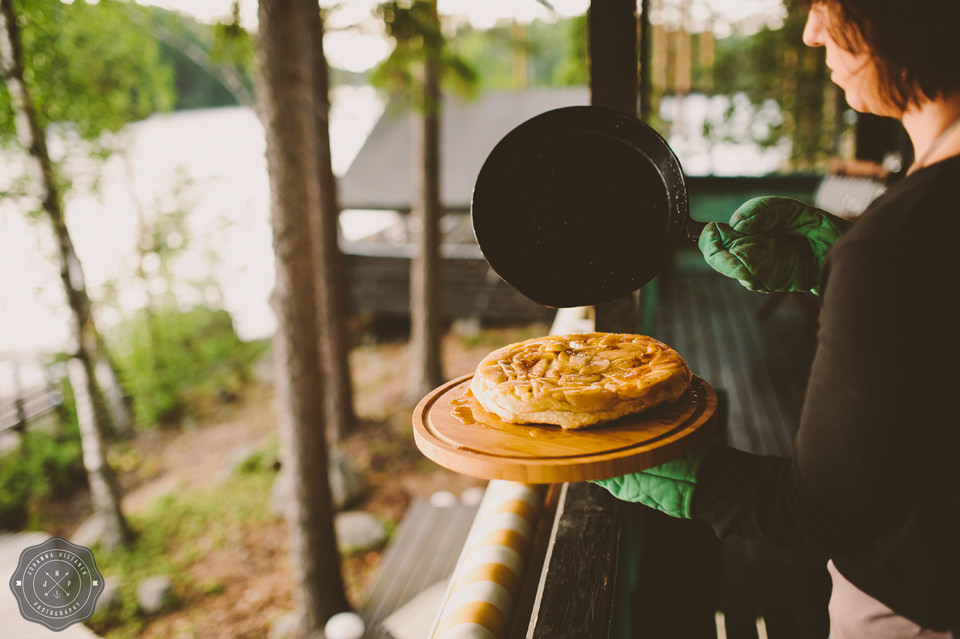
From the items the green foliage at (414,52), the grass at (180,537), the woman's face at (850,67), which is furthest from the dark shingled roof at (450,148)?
the woman's face at (850,67)

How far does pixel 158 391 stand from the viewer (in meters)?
9.18

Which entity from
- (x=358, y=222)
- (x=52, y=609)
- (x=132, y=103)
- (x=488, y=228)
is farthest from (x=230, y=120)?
(x=488, y=228)

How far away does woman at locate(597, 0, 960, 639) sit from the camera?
33.9 inches

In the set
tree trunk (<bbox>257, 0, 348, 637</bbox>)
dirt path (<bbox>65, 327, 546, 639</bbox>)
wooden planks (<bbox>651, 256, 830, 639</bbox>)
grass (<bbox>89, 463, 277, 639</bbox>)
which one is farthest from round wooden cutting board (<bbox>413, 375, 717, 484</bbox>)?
grass (<bbox>89, 463, 277, 639</bbox>)

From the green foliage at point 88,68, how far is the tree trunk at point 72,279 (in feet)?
0.54

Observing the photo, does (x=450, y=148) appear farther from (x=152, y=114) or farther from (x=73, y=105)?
(x=73, y=105)

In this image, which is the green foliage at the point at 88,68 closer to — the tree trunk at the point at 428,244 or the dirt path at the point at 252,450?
the tree trunk at the point at 428,244

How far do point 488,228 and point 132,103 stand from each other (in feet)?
28.6

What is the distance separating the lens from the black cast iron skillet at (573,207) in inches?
61.4

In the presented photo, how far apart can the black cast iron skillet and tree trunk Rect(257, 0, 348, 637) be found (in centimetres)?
291

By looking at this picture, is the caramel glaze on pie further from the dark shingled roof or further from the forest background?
the dark shingled roof

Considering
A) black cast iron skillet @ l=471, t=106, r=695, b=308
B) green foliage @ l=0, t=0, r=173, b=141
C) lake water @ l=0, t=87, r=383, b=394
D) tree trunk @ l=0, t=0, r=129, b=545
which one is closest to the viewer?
black cast iron skillet @ l=471, t=106, r=695, b=308

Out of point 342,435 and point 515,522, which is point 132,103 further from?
point 515,522

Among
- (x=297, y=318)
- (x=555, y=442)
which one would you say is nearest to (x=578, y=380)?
(x=555, y=442)
